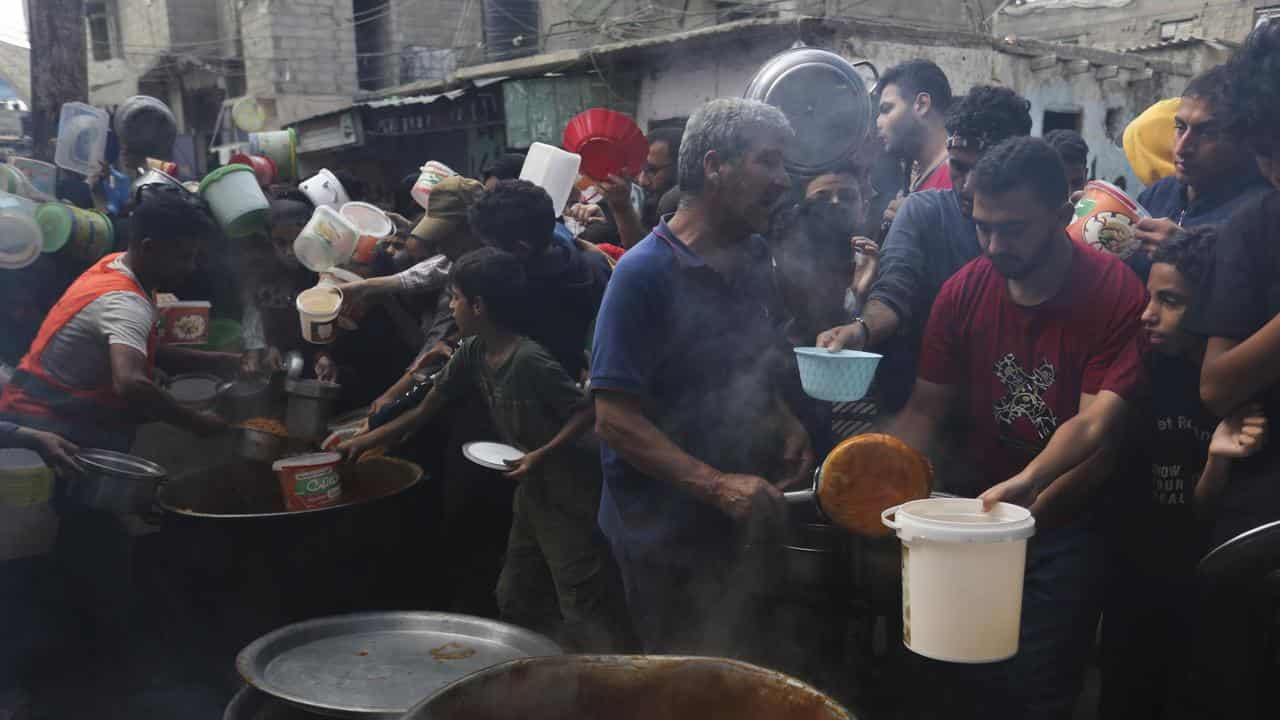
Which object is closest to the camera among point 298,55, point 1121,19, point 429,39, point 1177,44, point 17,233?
point 17,233

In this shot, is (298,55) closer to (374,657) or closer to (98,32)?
(98,32)

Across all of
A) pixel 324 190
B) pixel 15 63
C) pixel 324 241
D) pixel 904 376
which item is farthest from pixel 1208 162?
pixel 15 63

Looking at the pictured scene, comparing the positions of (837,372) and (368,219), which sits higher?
(368,219)

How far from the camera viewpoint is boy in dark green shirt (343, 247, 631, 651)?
3.42m

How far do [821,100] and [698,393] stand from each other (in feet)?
5.90

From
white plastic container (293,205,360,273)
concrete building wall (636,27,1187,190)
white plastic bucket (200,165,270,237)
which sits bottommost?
white plastic container (293,205,360,273)

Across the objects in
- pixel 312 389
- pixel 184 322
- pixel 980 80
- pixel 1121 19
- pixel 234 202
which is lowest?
pixel 312 389

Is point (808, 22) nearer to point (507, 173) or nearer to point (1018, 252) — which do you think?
point (507, 173)

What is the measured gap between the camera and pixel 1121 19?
1988 centimetres

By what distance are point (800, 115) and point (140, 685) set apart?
3.69 metres

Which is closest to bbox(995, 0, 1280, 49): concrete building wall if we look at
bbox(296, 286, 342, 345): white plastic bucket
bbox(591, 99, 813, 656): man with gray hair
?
bbox(296, 286, 342, 345): white plastic bucket

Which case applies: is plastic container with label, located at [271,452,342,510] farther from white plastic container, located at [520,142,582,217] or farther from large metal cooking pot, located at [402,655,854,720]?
white plastic container, located at [520,142,582,217]

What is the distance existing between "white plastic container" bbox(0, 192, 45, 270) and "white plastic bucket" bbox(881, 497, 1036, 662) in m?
4.55

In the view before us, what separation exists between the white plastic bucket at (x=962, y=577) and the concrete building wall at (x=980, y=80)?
9.69 metres
